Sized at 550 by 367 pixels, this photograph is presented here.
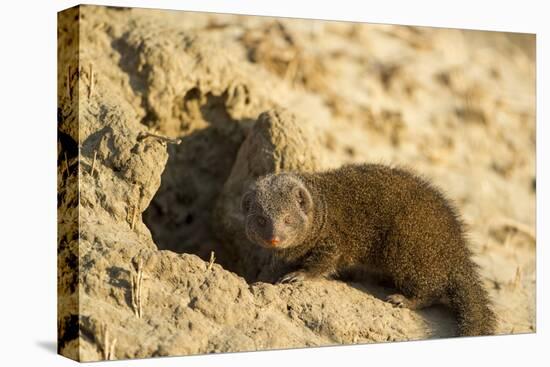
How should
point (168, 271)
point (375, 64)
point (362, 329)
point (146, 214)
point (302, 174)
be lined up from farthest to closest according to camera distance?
point (375, 64) → point (146, 214) → point (302, 174) → point (362, 329) → point (168, 271)

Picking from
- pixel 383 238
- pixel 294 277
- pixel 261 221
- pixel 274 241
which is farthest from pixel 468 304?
pixel 261 221

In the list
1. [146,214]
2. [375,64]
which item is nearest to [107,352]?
[146,214]

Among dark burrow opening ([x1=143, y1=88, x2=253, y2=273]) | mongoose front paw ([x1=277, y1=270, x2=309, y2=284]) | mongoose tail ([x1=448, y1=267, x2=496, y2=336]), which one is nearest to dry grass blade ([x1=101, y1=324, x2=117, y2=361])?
mongoose front paw ([x1=277, y1=270, x2=309, y2=284])

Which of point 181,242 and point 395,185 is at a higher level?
point 395,185

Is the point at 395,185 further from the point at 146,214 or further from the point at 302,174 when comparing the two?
the point at 146,214

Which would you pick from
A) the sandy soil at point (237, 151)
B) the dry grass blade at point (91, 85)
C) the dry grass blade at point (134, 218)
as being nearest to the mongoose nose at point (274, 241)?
the sandy soil at point (237, 151)

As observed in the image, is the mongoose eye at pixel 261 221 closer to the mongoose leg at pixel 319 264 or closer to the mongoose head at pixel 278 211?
the mongoose head at pixel 278 211
